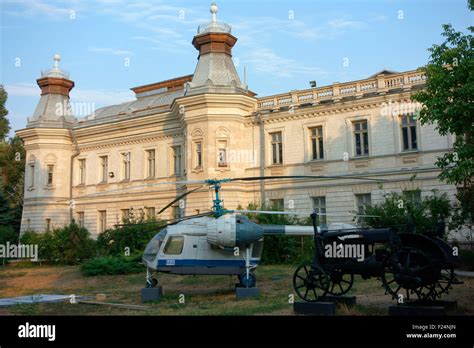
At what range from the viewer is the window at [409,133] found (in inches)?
Answer: 850

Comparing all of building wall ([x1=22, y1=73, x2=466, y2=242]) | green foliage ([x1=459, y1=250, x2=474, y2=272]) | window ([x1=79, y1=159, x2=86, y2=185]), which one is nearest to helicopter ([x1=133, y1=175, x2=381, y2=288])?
green foliage ([x1=459, y1=250, x2=474, y2=272])

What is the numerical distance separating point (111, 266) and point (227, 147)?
8969 mm

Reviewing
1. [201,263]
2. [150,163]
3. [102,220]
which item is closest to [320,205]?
[150,163]

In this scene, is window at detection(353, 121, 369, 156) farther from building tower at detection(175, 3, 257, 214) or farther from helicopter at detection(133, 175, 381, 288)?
helicopter at detection(133, 175, 381, 288)

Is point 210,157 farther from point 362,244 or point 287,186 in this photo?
point 362,244

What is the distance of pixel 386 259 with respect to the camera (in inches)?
352

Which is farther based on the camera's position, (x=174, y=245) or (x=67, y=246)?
(x=67, y=246)

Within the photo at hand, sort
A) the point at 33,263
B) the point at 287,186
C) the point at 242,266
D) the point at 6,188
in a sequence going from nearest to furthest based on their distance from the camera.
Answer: the point at 242,266 < the point at 287,186 < the point at 33,263 < the point at 6,188

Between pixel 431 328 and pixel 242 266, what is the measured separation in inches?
283

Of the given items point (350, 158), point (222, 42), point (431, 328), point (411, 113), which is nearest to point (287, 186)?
point (350, 158)

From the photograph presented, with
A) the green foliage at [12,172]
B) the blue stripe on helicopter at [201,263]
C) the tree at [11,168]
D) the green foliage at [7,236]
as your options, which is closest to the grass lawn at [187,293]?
the blue stripe on helicopter at [201,263]

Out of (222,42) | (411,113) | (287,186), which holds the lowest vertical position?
(287,186)

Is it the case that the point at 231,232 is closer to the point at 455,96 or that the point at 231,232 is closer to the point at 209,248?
the point at 209,248

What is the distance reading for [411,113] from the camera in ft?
70.5
